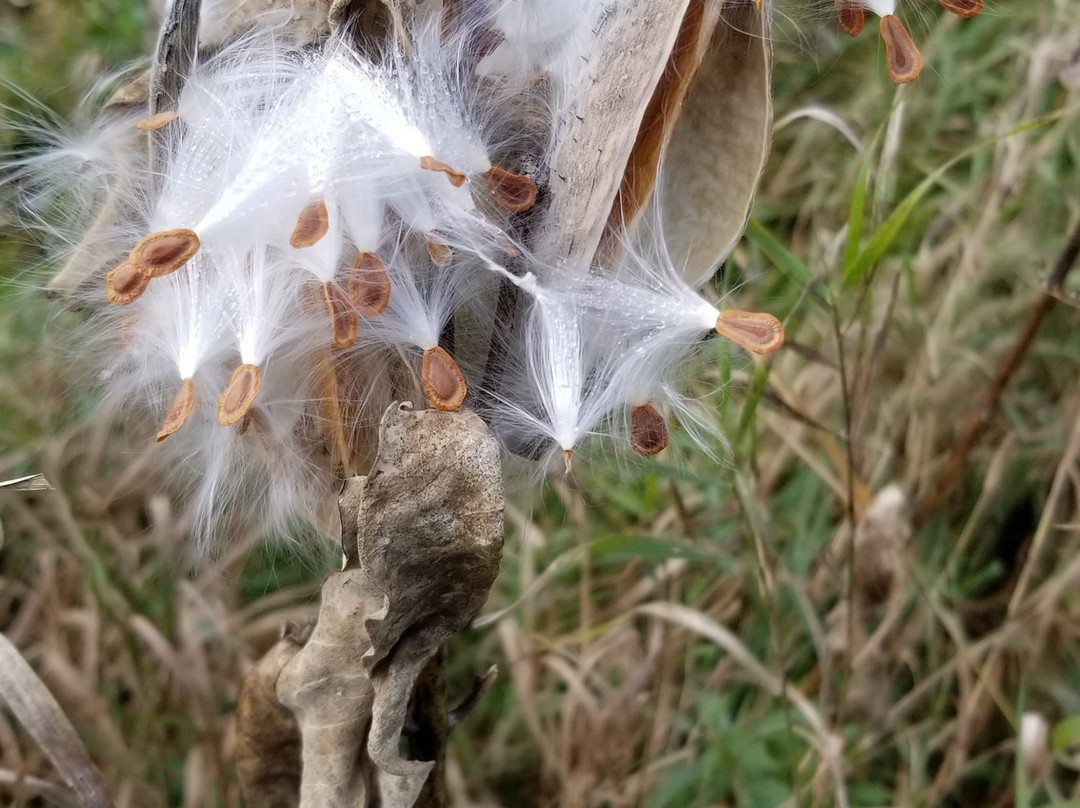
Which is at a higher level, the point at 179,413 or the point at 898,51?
the point at 898,51

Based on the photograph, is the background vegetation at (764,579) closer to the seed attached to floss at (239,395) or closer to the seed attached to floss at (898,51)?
the seed attached to floss at (898,51)

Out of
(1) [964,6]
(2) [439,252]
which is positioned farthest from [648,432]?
(1) [964,6]

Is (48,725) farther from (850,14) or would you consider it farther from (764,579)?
(850,14)

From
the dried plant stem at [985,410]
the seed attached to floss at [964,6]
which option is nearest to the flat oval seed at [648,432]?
the seed attached to floss at [964,6]

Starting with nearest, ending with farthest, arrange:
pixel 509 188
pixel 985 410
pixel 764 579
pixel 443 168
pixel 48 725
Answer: pixel 443 168 → pixel 509 188 → pixel 48 725 → pixel 764 579 → pixel 985 410

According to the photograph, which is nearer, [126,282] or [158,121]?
[126,282]

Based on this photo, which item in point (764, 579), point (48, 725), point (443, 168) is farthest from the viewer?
point (764, 579)
